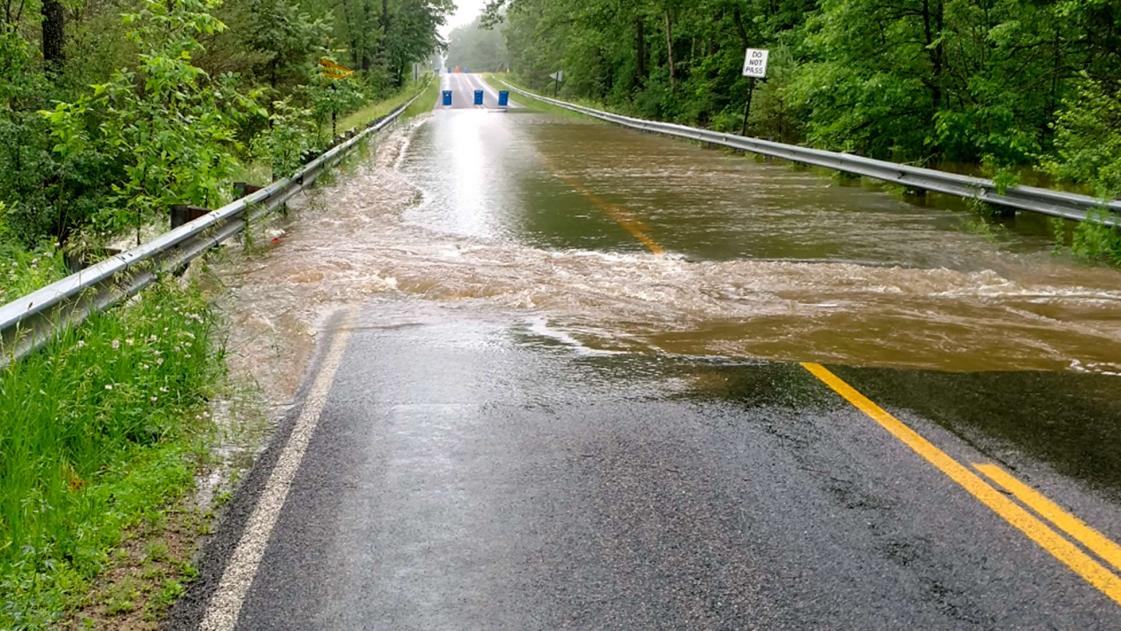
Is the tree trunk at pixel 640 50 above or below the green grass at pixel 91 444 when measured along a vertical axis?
above

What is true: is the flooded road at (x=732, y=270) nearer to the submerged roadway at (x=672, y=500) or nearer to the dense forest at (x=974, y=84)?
the submerged roadway at (x=672, y=500)

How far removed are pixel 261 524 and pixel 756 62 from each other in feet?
81.4

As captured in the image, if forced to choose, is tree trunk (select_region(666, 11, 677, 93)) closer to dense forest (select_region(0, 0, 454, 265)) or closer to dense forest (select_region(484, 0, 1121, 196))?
dense forest (select_region(484, 0, 1121, 196))

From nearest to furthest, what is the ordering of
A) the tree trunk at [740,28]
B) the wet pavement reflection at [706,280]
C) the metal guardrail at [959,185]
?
the wet pavement reflection at [706,280] → the metal guardrail at [959,185] → the tree trunk at [740,28]

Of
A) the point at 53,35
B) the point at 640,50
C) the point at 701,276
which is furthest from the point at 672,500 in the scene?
the point at 640,50

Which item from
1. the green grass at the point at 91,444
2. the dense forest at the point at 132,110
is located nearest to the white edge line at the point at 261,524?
the green grass at the point at 91,444

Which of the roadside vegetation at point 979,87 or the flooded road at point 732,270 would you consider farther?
the roadside vegetation at point 979,87

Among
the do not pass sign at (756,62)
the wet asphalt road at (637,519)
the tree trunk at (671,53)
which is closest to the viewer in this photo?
the wet asphalt road at (637,519)

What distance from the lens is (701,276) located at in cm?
998

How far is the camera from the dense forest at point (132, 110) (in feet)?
38.1

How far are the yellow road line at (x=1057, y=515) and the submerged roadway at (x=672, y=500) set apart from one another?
0.02m

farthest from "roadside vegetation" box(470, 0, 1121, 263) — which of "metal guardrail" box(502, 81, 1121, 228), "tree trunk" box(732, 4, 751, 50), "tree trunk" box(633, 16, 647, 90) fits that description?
"tree trunk" box(633, 16, 647, 90)

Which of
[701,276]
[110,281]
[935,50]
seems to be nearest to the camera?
[110,281]

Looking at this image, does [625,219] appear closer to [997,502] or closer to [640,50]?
[997,502]
